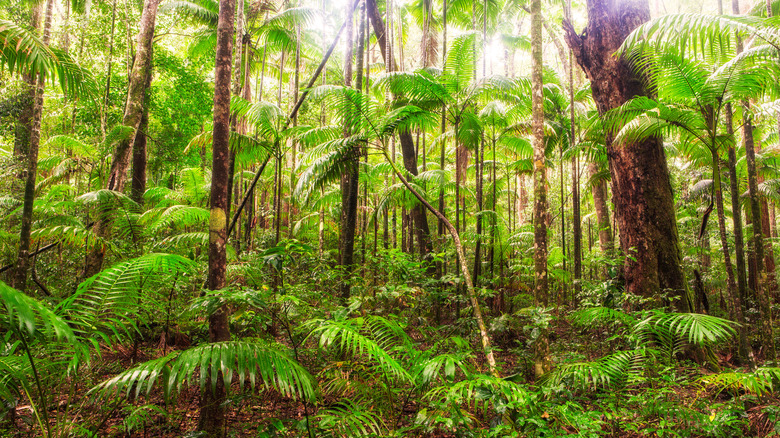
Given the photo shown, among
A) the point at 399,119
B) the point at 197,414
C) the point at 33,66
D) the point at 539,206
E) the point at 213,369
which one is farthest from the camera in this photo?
the point at 399,119

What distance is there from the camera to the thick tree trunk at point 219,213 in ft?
9.63

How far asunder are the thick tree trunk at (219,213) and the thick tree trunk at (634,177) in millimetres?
4996

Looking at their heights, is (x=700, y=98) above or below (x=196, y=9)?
below

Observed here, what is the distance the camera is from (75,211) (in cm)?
942

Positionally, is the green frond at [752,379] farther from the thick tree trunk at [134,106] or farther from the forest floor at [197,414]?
the thick tree trunk at [134,106]

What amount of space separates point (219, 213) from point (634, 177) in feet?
18.6

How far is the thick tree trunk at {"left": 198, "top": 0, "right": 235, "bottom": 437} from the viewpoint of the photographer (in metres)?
2.94

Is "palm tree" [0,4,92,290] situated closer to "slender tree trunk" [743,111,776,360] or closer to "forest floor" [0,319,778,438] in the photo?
"forest floor" [0,319,778,438]

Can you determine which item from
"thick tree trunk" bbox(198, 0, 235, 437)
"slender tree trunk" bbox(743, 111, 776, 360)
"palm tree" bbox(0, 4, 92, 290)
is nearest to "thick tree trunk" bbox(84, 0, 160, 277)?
"palm tree" bbox(0, 4, 92, 290)

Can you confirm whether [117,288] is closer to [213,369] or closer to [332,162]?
[213,369]

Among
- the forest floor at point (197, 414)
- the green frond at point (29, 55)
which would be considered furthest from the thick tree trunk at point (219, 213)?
the green frond at point (29, 55)

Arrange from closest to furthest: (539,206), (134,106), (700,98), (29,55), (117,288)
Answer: (117,288), (29,55), (700,98), (539,206), (134,106)

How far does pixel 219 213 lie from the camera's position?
125 inches

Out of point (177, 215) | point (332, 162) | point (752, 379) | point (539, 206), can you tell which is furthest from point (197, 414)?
point (752, 379)
